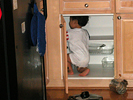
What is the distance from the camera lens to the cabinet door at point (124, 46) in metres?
2.55

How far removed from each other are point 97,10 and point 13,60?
63.0 inches

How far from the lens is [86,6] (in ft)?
8.39

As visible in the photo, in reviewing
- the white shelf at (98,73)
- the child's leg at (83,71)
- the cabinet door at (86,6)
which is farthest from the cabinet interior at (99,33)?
the cabinet door at (86,6)

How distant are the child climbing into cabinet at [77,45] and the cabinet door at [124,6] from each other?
21.5 inches

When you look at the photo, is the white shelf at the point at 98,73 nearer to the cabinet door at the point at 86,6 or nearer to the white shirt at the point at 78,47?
the white shirt at the point at 78,47

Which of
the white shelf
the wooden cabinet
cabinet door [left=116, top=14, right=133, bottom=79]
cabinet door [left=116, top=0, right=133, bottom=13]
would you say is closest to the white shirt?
the white shelf

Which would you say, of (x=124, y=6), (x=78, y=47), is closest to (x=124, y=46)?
(x=124, y=6)

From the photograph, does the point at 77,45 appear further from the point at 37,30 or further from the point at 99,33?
the point at 37,30

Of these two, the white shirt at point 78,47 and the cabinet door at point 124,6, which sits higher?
the cabinet door at point 124,6

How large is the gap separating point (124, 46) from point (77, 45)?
21.5 inches

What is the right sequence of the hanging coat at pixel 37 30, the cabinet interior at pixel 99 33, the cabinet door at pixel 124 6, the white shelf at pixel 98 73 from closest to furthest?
the hanging coat at pixel 37 30 < the cabinet door at pixel 124 6 < the white shelf at pixel 98 73 < the cabinet interior at pixel 99 33

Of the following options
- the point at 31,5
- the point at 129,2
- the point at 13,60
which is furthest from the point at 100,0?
the point at 13,60

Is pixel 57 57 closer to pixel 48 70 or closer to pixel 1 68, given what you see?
pixel 48 70

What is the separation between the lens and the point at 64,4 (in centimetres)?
258
